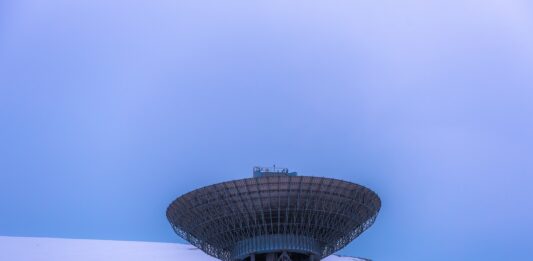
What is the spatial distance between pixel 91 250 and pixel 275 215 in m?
31.2

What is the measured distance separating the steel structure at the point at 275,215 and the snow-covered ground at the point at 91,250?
17.6m

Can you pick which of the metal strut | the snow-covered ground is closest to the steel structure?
the metal strut

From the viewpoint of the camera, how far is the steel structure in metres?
60.0

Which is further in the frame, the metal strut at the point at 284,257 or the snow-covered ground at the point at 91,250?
the snow-covered ground at the point at 91,250

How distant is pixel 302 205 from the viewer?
6103 cm

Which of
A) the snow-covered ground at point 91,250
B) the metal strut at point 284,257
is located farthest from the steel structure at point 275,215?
the snow-covered ground at point 91,250

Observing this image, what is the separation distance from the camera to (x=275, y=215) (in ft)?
203

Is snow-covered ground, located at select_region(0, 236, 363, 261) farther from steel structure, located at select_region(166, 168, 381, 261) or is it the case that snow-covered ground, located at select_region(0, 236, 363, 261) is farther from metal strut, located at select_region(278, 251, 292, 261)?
metal strut, located at select_region(278, 251, 292, 261)

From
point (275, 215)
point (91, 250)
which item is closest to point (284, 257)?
point (275, 215)

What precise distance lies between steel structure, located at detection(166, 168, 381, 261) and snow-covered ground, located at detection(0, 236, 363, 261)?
17646 mm

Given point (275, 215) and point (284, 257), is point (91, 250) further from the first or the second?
point (284, 257)

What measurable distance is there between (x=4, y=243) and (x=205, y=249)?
28502 mm

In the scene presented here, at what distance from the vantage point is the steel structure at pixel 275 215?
60.0m

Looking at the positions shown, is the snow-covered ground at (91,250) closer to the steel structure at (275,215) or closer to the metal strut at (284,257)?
the steel structure at (275,215)
